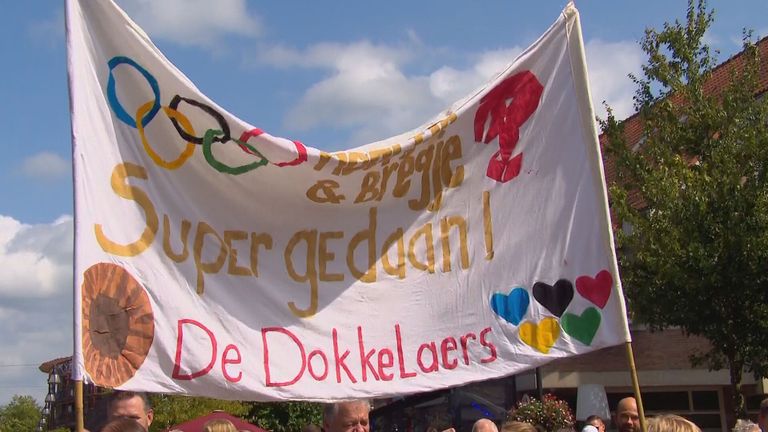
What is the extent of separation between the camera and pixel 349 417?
5.00m

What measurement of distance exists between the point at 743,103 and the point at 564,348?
1291 cm

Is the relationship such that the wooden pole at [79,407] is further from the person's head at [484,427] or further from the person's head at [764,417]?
the person's head at [764,417]

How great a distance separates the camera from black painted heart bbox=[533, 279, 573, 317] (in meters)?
5.29

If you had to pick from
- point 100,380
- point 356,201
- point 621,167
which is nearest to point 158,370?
point 100,380

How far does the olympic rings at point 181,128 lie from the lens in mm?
5113

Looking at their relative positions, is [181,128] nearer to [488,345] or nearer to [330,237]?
[330,237]

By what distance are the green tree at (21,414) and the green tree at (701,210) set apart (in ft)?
211

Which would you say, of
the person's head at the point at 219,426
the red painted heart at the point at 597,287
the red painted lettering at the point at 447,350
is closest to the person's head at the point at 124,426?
the person's head at the point at 219,426

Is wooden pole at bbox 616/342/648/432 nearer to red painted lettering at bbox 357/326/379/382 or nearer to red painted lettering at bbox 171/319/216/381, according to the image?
red painted lettering at bbox 357/326/379/382

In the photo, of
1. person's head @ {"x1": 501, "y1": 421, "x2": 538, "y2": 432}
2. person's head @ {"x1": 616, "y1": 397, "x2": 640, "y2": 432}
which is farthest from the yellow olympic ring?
person's head @ {"x1": 616, "y1": 397, "x2": 640, "y2": 432}

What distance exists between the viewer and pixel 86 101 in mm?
4961

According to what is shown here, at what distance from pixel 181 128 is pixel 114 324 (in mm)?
1072

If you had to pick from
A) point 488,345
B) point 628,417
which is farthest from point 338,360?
point 628,417

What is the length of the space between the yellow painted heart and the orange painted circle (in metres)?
1.86
